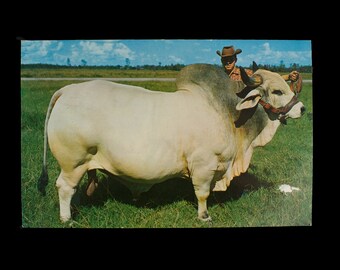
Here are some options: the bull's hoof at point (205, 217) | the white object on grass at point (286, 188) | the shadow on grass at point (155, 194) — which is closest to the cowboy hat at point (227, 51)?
the shadow on grass at point (155, 194)

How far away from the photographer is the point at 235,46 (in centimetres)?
462

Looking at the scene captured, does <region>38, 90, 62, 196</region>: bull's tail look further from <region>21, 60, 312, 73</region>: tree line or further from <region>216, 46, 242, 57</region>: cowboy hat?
<region>216, 46, 242, 57</region>: cowboy hat

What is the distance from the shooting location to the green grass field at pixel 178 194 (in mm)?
4598

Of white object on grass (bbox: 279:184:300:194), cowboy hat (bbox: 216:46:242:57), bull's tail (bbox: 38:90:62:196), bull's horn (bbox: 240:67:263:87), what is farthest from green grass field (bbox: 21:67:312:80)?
white object on grass (bbox: 279:184:300:194)

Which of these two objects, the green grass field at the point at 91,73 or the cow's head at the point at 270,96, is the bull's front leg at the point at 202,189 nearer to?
the cow's head at the point at 270,96

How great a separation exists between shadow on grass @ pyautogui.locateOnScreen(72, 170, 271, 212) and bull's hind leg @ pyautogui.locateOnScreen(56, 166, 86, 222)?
0.11 meters


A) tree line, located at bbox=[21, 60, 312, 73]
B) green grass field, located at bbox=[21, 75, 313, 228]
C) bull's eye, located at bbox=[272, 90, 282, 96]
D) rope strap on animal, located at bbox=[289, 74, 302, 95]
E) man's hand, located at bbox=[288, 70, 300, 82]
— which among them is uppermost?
tree line, located at bbox=[21, 60, 312, 73]

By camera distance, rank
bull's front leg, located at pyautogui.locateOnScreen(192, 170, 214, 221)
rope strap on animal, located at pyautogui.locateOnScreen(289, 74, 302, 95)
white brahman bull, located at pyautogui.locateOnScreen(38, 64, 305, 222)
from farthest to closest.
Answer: rope strap on animal, located at pyautogui.locateOnScreen(289, 74, 302, 95), bull's front leg, located at pyautogui.locateOnScreen(192, 170, 214, 221), white brahman bull, located at pyautogui.locateOnScreen(38, 64, 305, 222)

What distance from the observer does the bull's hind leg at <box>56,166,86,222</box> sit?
443 cm

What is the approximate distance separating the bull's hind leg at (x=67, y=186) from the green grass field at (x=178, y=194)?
0.09 meters

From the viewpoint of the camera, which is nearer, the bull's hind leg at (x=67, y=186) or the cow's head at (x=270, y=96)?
the bull's hind leg at (x=67, y=186)

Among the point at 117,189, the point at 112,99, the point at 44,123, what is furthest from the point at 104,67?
the point at 117,189

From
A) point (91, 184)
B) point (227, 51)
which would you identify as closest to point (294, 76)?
point (227, 51)

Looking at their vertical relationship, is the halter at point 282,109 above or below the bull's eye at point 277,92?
below
